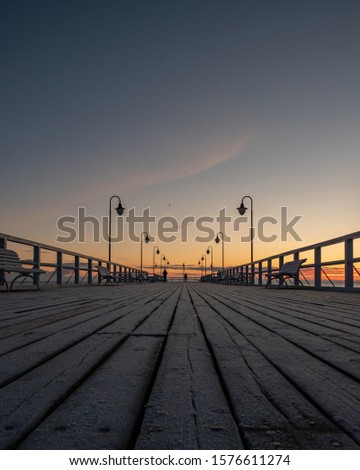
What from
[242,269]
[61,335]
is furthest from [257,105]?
[61,335]

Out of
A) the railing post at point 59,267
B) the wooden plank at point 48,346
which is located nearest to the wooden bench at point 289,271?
the railing post at point 59,267

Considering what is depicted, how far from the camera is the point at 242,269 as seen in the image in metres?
18.8

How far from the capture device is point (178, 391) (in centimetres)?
113

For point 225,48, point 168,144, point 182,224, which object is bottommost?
point 182,224

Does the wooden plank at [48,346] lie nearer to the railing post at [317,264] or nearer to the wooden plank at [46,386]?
the wooden plank at [46,386]

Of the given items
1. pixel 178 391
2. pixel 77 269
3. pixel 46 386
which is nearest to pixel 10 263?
pixel 77 269

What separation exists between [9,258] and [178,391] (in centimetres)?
699

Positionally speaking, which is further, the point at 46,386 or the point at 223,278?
the point at 223,278

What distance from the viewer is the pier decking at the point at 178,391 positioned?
0.81 m

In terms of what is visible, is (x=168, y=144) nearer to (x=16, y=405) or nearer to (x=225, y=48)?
(x=225, y=48)

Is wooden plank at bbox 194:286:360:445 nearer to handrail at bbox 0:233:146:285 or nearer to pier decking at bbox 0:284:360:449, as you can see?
pier decking at bbox 0:284:360:449

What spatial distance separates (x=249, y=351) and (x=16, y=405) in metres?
1.09

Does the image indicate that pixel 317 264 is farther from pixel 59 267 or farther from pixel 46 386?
pixel 46 386

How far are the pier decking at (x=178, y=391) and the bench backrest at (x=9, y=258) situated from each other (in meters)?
5.30
